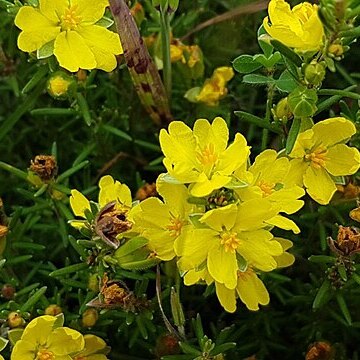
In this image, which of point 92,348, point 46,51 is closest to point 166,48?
point 46,51

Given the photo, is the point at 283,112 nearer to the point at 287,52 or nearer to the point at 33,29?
the point at 287,52

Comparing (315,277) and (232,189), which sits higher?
(232,189)

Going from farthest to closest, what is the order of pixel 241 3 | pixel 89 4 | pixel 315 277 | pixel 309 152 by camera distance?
pixel 241 3 < pixel 315 277 < pixel 89 4 < pixel 309 152

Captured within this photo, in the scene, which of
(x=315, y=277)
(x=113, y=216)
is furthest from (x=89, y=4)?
(x=315, y=277)

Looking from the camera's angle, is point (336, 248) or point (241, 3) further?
point (241, 3)

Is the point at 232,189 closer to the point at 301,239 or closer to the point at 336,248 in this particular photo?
the point at 336,248

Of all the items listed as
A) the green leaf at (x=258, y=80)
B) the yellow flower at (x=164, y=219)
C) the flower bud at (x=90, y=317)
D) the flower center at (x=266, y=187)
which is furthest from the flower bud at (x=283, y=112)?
the flower bud at (x=90, y=317)
